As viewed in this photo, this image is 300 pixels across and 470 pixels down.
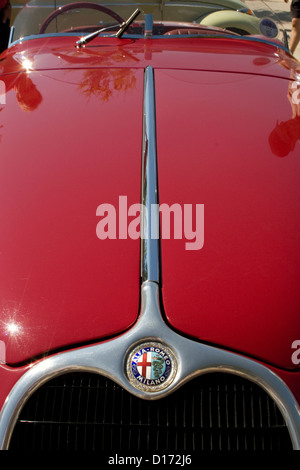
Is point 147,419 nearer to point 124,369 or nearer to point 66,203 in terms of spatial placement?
point 124,369

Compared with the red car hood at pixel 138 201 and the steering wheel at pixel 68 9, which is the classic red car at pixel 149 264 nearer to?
the red car hood at pixel 138 201

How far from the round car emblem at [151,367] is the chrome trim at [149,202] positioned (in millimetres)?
242

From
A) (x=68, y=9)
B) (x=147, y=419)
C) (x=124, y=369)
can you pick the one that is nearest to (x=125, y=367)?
(x=124, y=369)

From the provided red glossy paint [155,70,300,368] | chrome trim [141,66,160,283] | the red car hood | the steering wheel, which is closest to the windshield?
the steering wheel

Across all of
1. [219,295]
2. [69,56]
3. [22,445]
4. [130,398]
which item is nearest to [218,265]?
[219,295]

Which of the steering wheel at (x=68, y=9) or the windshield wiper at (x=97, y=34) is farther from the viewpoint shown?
the steering wheel at (x=68, y=9)

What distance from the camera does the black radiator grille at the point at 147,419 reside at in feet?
5.19

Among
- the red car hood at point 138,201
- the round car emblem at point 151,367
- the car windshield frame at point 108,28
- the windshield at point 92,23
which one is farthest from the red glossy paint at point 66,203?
the windshield at point 92,23

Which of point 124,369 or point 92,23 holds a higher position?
point 92,23

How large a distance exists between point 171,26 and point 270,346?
2.45m

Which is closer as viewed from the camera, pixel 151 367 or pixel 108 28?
pixel 151 367

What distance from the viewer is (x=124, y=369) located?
158cm

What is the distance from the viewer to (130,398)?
5.19 feet

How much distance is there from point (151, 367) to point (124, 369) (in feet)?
0.25
